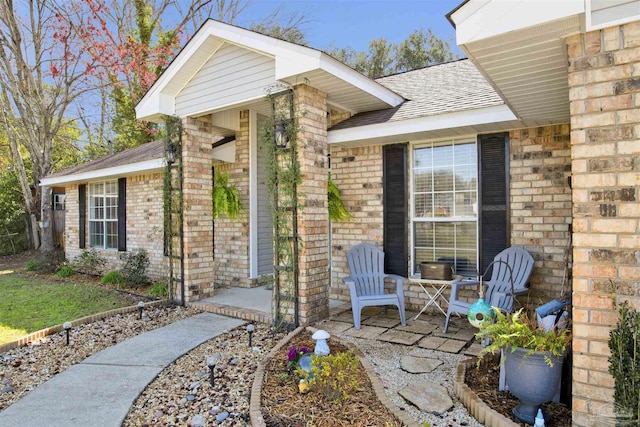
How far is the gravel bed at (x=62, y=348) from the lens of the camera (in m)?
3.50

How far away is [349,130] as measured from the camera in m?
5.21

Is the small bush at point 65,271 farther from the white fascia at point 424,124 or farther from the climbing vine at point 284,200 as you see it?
the white fascia at point 424,124

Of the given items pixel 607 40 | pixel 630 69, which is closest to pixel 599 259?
pixel 630 69

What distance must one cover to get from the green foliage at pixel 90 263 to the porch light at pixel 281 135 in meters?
7.28

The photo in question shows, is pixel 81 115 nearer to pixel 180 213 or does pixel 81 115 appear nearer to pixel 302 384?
pixel 180 213

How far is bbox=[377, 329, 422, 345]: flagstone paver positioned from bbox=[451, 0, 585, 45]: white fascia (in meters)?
2.94

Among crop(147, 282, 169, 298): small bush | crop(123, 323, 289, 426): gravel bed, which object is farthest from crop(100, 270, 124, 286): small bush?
crop(123, 323, 289, 426): gravel bed

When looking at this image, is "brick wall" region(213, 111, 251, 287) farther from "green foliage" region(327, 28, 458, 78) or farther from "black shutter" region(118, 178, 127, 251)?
"green foliage" region(327, 28, 458, 78)

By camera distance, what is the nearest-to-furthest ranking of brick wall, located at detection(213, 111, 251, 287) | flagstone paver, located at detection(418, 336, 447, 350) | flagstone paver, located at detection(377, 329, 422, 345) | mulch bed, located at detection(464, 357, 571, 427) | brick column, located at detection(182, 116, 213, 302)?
mulch bed, located at detection(464, 357, 571, 427) < flagstone paver, located at detection(418, 336, 447, 350) < flagstone paver, located at detection(377, 329, 422, 345) < brick column, located at detection(182, 116, 213, 302) < brick wall, located at detection(213, 111, 251, 287)

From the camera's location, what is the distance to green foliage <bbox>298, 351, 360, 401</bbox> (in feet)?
9.28

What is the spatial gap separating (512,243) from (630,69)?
2.90 m

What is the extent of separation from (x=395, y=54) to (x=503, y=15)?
57.8 ft

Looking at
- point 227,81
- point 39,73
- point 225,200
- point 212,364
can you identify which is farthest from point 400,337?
point 39,73

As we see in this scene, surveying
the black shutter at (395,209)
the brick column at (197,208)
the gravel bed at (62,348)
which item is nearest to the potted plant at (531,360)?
the black shutter at (395,209)
